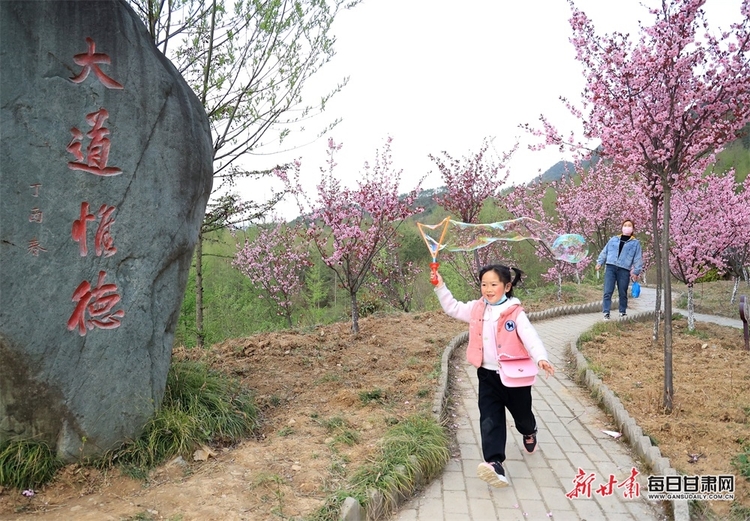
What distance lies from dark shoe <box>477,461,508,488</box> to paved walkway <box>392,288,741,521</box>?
3.1 inches

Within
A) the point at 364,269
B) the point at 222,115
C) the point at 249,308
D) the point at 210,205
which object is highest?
the point at 222,115

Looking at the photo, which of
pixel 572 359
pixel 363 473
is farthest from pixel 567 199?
pixel 363 473

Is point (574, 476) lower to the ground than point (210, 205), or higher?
lower

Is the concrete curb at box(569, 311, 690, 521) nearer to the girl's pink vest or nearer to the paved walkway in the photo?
the paved walkway

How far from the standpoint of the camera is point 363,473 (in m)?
3.47

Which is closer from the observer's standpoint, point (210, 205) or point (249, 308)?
point (210, 205)

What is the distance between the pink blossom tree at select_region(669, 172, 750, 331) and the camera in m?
8.73

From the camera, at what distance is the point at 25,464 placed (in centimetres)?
337

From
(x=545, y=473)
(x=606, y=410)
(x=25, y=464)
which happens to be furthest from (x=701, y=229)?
(x=25, y=464)

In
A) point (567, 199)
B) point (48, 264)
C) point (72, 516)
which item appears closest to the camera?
point (72, 516)

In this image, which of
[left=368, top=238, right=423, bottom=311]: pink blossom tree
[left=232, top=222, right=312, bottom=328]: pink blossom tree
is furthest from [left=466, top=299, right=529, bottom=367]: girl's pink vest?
[left=232, top=222, right=312, bottom=328]: pink blossom tree

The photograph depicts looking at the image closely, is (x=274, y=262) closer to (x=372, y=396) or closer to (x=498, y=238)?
(x=372, y=396)

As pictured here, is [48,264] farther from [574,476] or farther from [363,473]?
[574,476]

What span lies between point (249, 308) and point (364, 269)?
8787 mm
